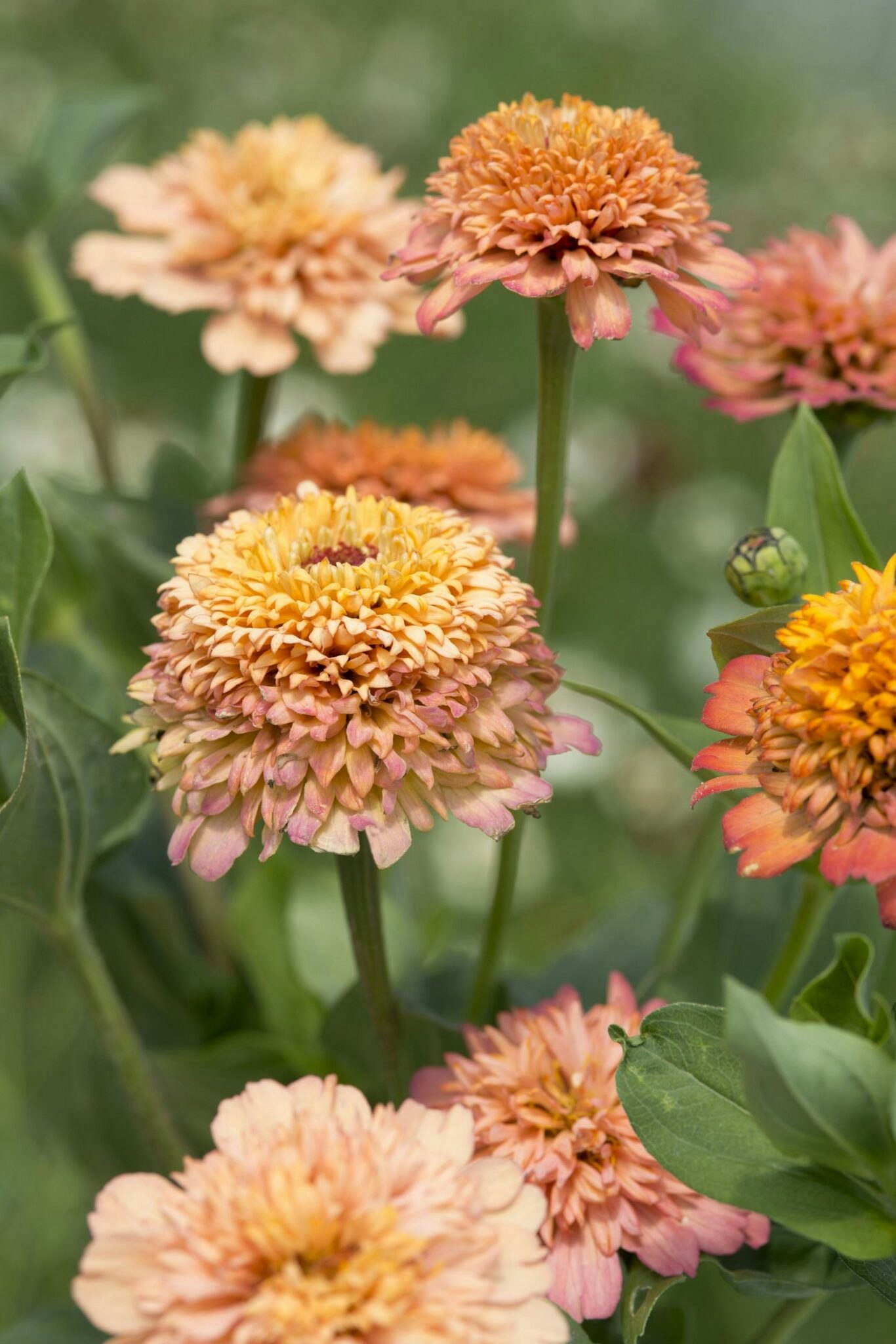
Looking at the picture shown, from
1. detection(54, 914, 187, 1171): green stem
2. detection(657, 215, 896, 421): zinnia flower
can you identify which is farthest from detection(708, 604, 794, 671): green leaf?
detection(54, 914, 187, 1171): green stem

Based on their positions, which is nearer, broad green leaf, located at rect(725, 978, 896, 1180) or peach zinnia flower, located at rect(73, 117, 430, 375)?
broad green leaf, located at rect(725, 978, 896, 1180)

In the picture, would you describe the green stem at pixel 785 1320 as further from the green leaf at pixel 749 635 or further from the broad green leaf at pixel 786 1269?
the green leaf at pixel 749 635

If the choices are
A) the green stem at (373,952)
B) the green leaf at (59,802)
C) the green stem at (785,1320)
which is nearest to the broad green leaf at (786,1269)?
the green stem at (785,1320)

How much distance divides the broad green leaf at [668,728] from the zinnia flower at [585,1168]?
78 mm

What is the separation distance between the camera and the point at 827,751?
0.99 feet

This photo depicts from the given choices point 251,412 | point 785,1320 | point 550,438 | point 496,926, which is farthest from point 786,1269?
point 251,412

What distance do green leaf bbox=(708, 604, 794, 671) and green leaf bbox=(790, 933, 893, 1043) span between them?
81 millimetres

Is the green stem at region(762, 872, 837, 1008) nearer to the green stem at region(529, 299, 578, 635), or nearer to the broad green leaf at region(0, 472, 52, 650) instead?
the green stem at region(529, 299, 578, 635)

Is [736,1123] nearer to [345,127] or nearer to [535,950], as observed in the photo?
[535,950]

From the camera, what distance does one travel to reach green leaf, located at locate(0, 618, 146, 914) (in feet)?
1.31

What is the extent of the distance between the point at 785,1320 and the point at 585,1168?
0.34ft

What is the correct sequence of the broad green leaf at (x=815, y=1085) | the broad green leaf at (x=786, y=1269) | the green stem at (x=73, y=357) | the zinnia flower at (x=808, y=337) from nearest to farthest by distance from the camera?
1. the broad green leaf at (x=815, y=1085)
2. the broad green leaf at (x=786, y=1269)
3. the zinnia flower at (x=808, y=337)
4. the green stem at (x=73, y=357)

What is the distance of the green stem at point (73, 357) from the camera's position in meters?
0.59

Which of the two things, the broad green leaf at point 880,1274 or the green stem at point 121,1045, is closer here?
the broad green leaf at point 880,1274
